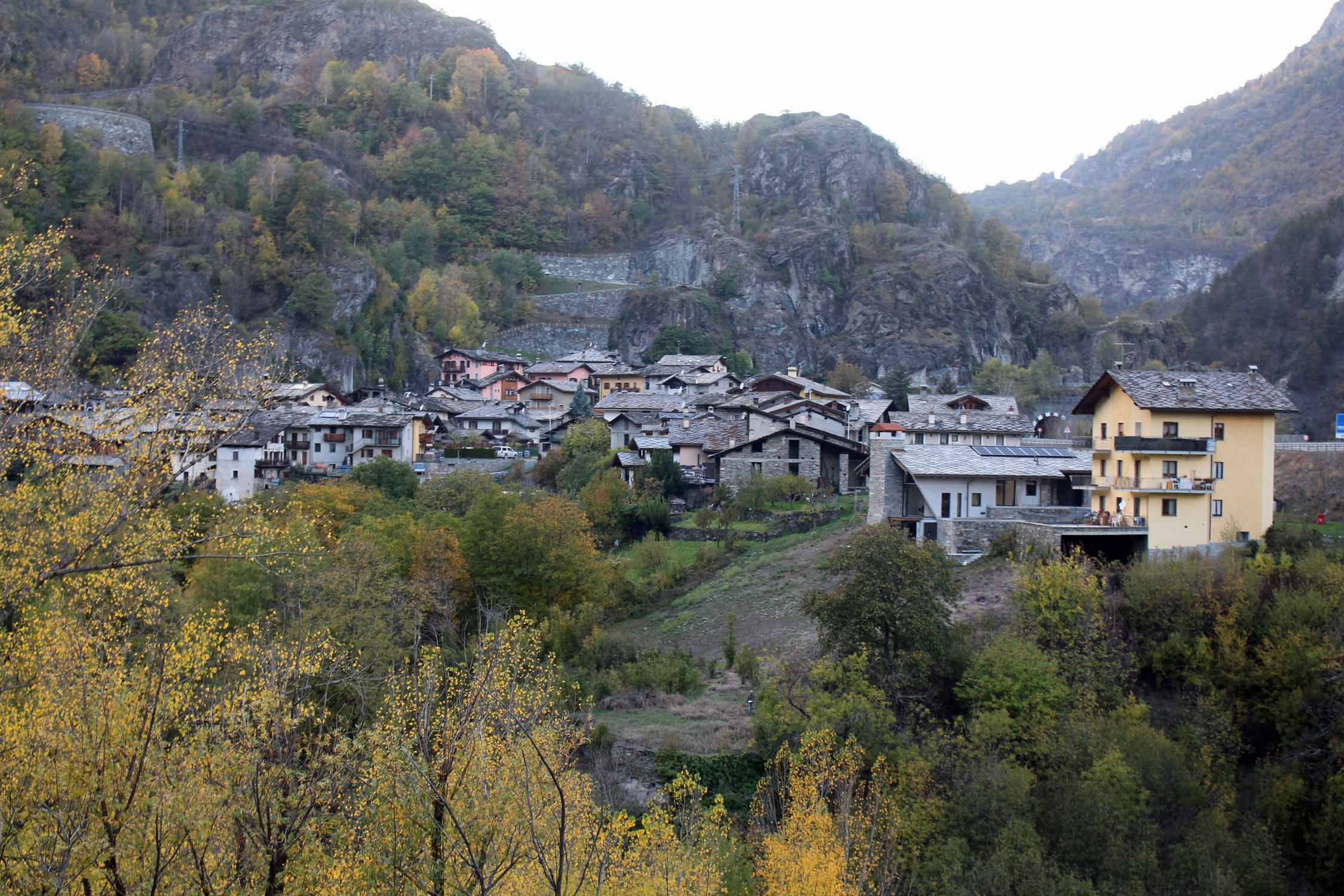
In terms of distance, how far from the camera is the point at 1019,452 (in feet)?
95.1

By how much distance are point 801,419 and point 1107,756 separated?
85.6ft

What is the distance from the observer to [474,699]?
322 inches

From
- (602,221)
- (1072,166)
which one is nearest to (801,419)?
(602,221)

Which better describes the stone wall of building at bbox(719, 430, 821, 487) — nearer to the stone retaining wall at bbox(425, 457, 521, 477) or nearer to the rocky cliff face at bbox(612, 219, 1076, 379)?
the stone retaining wall at bbox(425, 457, 521, 477)

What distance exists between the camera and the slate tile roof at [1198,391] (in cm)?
2338

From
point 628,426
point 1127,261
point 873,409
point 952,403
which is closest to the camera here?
point 952,403

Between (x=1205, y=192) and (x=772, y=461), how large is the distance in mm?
113679

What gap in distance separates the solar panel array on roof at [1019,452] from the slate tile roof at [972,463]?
17 centimetres

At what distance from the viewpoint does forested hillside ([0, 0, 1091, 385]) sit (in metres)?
69.6

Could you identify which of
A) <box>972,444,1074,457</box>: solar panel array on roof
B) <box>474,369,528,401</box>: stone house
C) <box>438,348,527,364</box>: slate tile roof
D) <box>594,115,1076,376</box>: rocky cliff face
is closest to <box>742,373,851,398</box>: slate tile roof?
<box>474,369,528,401</box>: stone house

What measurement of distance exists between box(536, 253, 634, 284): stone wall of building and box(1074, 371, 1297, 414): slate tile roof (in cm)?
7023

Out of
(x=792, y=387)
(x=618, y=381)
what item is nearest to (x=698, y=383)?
(x=618, y=381)

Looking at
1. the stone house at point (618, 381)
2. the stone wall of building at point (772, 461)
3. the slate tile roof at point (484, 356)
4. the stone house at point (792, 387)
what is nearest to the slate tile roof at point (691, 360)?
the stone house at point (618, 381)

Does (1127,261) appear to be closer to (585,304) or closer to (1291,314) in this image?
(1291,314)
